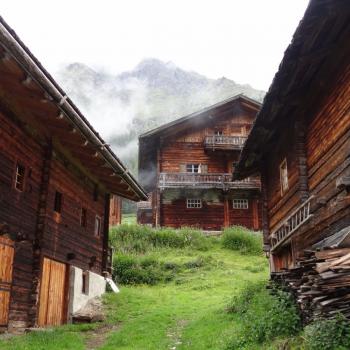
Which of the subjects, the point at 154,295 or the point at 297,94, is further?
the point at 154,295

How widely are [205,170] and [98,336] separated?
2546cm

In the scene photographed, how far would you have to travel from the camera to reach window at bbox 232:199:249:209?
37531 millimetres

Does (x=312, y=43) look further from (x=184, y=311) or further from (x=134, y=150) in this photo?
(x=134, y=150)

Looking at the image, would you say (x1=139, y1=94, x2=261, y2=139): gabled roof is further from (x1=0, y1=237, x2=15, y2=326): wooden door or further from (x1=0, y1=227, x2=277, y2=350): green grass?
(x1=0, y1=237, x2=15, y2=326): wooden door

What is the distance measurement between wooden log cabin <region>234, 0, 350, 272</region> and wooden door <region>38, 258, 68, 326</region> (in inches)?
286

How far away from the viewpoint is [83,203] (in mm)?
18688

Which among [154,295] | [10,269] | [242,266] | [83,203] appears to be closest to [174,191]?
[242,266]

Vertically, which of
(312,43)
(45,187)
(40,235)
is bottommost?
(40,235)

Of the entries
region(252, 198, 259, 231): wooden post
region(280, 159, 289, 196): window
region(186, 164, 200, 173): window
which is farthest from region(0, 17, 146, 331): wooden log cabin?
region(252, 198, 259, 231): wooden post

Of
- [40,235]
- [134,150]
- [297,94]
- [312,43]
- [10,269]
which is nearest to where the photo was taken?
[312,43]

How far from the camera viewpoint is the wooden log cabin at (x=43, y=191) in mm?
12070

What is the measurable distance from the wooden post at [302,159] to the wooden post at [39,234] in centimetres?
776

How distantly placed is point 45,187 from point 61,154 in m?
1.90

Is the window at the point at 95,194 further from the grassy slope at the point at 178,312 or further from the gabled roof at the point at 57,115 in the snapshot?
the grassy slope at the point at 178,312
